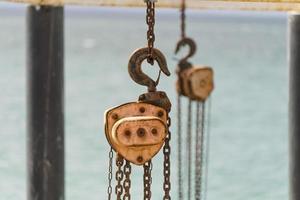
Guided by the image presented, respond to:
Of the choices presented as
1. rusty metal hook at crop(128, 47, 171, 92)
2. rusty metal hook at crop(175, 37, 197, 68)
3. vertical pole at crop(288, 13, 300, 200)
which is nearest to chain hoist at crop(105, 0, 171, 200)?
rusty metal hook at crop(128, 47, 171, 92)

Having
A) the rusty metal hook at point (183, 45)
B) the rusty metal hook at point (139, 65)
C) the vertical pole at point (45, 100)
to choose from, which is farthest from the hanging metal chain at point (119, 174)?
the rusty metal hook at point (183, 45)

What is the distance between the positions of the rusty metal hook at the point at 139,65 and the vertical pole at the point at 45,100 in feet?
4.48

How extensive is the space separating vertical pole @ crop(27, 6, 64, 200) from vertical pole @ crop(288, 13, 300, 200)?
1044 mm

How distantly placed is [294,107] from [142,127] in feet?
5.04

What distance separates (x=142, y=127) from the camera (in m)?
2.41

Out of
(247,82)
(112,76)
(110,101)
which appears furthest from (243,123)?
(112,76)

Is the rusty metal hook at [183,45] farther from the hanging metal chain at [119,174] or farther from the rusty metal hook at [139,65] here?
the hanging metal chain at [119,174]

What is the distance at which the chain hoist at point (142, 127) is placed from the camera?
2414 mm

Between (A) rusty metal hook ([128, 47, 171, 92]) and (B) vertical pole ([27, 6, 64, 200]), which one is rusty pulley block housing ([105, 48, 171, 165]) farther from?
(B) vertical pole ([27, 6, 64, 200])

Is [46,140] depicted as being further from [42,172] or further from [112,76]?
[112,76]

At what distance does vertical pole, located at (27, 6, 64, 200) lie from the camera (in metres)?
3.88

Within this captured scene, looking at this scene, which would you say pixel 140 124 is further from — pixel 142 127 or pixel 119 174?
pixel 119 174

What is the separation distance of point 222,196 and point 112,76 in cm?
1713

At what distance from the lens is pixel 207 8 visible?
4.25 m
